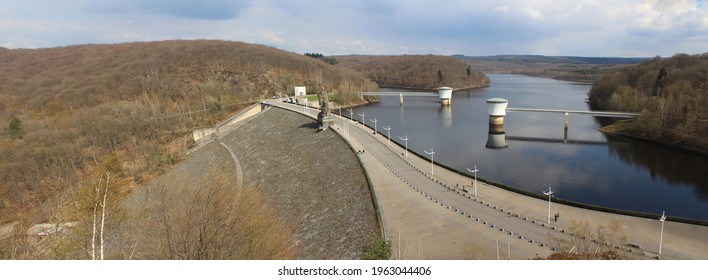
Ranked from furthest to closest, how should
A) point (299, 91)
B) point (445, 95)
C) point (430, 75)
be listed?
point (430, 75) → point (445, 95) → point (299, 91)

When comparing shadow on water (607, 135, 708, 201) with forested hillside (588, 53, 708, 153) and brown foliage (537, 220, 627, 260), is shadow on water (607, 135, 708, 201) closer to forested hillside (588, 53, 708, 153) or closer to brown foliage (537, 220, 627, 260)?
forested hillside (588, 53, 708, 153)

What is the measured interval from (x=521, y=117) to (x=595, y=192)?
146 feet

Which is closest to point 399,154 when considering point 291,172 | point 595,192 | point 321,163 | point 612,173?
point 321,163

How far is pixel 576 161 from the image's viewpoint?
41.1 meters

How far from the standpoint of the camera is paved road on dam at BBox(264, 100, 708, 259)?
1859cm

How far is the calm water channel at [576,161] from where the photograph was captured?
99.2ft

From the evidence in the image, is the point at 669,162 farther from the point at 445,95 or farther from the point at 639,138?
the point at 445,95

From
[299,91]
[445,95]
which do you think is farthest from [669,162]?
[299,91]

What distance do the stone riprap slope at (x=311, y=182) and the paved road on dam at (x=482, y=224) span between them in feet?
6.96

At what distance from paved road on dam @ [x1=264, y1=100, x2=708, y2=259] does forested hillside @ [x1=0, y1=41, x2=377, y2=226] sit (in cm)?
1499

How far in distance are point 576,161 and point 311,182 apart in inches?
1091

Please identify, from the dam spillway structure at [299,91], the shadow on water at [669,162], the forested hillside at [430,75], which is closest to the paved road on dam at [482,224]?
the shadow on water at [669,162]

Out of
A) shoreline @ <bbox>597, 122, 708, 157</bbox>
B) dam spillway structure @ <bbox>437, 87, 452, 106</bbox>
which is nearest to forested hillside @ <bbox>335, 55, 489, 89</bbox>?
dam spillway structure @ <bbox>437, 87, 452, 106</bbox>

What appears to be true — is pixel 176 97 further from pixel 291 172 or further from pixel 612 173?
pixel 612 173
